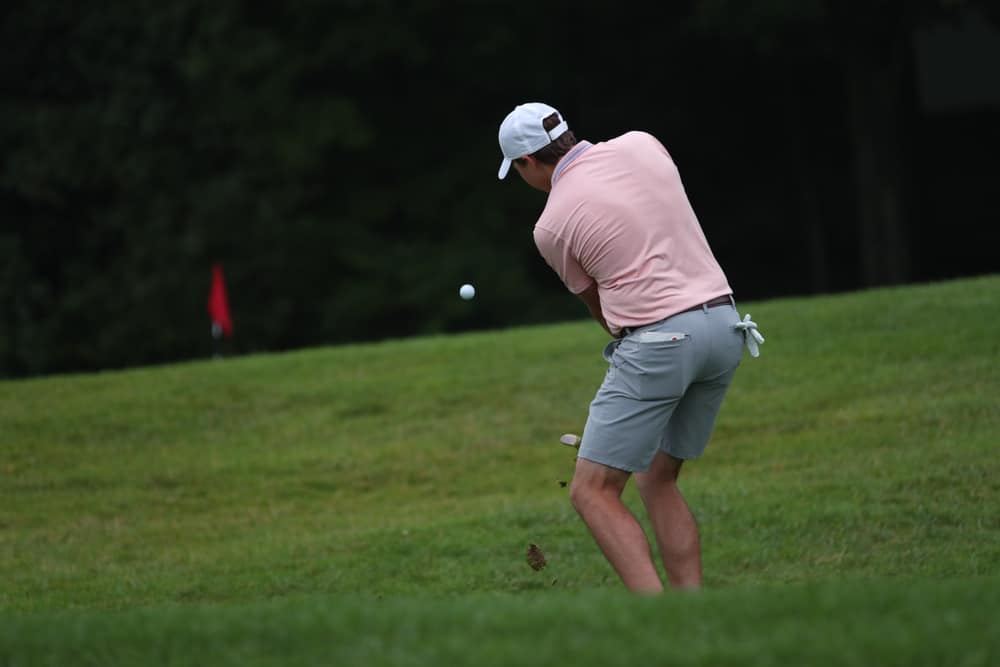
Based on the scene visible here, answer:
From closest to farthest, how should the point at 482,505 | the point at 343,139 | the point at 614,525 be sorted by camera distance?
1. the point at 614,525
2. the point at 482,505
3. the point at 343,139

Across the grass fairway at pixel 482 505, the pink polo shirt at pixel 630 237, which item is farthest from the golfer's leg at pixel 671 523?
the pink polo shirt at pixel 630 237

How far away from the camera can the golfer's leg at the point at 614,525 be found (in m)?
5.36

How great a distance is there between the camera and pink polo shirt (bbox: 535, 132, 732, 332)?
5406 mm

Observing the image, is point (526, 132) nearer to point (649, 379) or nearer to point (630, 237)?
point (630, 237)

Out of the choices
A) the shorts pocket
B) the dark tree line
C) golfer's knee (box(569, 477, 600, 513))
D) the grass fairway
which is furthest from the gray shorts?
the dark tree line

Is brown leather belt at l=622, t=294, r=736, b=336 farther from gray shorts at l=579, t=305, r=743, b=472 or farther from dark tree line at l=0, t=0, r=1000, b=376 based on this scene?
dark tree line at l=0, t=0, r=1000, b=376

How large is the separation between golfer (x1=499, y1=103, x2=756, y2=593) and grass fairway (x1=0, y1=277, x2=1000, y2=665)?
390mm

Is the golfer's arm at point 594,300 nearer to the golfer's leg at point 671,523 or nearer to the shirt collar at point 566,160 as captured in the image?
the shirt collar at point 566,160

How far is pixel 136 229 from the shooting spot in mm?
25406

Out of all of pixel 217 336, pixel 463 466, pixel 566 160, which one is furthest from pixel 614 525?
pixel 217 336

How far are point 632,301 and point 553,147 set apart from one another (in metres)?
0.68

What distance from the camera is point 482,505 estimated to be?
356 inches

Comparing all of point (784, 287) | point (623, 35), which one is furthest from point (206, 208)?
point (784, 287)

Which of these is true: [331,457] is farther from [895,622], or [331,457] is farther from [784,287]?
[784,287]
